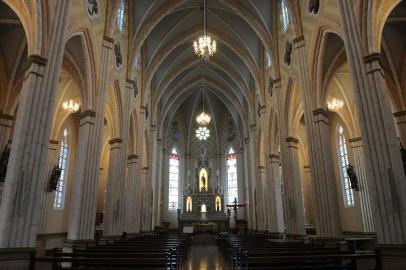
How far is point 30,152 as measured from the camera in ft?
30.7

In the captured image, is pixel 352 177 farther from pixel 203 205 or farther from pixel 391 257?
pixel 203 205

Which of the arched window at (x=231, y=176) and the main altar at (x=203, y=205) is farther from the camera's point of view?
the arched window at (x=231, y=176)

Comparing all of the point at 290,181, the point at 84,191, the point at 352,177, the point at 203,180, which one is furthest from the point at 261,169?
the point at 84,191

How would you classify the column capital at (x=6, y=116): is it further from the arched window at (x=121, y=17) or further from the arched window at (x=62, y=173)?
the arched window at (x=121, y=17)

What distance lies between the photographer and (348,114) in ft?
76.2

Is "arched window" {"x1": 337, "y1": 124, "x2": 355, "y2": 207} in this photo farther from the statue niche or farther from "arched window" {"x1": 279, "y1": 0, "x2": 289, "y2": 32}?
the statue niche

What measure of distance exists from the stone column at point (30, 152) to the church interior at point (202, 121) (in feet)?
0.13

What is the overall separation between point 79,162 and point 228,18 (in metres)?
17.7

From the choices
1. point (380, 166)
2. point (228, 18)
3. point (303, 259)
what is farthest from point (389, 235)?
point (228, 18)

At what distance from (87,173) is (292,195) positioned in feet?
37.4

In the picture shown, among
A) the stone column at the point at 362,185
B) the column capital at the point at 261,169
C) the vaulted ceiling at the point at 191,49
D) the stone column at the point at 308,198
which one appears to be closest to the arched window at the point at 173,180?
the vaulted ceiling at the point at 191,49

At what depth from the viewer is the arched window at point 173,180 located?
39881mm

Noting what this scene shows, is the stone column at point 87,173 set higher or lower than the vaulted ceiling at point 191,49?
lower

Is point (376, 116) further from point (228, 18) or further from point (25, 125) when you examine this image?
point (228, 18)
